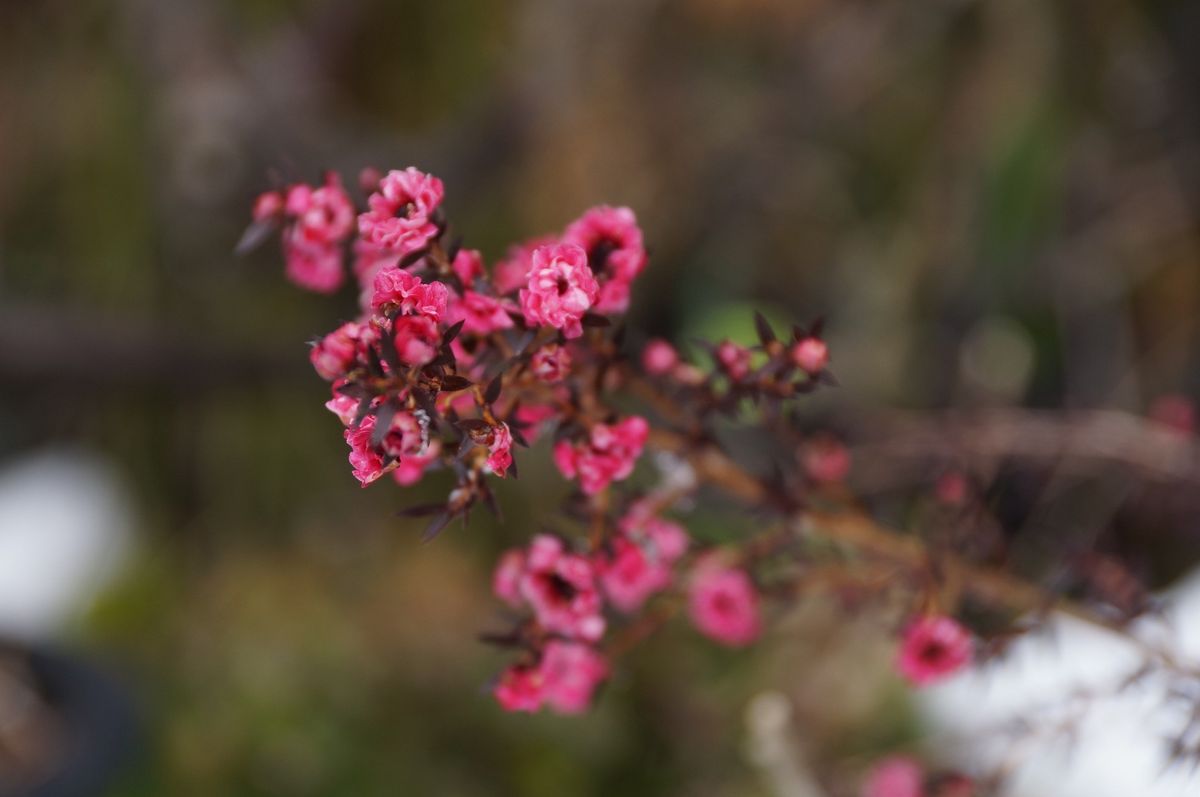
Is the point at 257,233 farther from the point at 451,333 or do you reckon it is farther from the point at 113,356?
the point at 113,356

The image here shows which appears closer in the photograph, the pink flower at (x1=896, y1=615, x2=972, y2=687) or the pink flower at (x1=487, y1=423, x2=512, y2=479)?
the pink flower at (x1=487, y1=423, x2=512, y2=479)

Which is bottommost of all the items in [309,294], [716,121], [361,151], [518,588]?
[518,588]

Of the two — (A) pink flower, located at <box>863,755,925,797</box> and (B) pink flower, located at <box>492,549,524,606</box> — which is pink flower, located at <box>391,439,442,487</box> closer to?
(B) pink flower, located at <box>492,549,524,606</box>

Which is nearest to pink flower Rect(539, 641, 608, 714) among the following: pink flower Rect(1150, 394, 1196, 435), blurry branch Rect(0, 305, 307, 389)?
pink flower Rect(1150, 394, 1196, 435)

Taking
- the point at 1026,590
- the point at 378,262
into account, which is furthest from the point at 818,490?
A: the point at 378,262

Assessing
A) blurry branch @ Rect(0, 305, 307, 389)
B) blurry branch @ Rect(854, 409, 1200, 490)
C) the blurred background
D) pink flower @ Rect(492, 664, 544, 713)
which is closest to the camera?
pink flower @ Rect(492, 664, 544, 713)

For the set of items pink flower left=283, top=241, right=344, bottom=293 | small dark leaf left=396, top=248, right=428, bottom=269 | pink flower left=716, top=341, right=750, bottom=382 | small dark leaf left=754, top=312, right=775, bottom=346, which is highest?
pink flower left=283, top=241, right=344, bottom=293

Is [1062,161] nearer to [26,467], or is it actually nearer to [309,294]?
[309,294]
